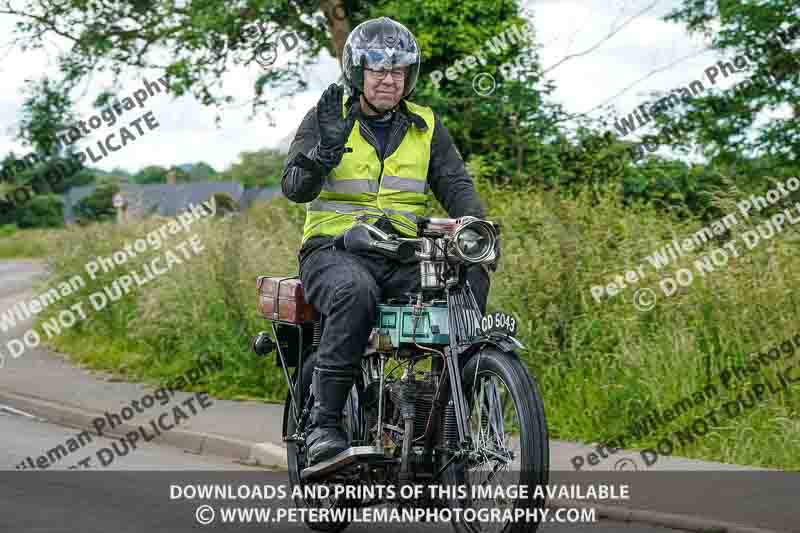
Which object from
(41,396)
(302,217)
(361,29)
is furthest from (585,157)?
(361,29)

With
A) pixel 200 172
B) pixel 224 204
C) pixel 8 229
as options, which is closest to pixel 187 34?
pixel 224 204

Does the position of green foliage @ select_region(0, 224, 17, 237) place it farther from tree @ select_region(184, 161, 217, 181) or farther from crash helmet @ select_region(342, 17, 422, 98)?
crash helmet @ select_region(342, 17, 422, 98)

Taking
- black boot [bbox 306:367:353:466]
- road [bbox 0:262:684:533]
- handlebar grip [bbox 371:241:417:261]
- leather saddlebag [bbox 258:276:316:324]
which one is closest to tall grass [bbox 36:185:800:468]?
road [bbox 0:262:684:533]

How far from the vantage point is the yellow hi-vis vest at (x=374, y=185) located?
20.8ft

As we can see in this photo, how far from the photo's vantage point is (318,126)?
6.13 metres

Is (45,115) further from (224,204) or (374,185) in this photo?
(374,185)

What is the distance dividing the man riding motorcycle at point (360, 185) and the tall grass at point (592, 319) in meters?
3.40

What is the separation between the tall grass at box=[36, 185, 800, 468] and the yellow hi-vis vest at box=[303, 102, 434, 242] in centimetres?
342

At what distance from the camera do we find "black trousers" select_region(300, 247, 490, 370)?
236 inches

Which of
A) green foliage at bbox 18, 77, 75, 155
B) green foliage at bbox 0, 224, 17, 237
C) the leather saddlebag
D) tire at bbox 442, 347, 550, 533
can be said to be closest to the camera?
tire at bbox 442, 347, 550, 533

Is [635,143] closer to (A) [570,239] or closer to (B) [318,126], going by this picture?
A: (A) [570,239]

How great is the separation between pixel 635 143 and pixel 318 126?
399 inches

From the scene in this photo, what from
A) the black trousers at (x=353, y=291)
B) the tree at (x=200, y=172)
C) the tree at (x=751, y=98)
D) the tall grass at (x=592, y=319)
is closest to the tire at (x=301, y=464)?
the black trousers at (x=353, y=291)

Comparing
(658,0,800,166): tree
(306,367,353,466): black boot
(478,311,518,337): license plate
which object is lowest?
(306,367,353,466): black boot
